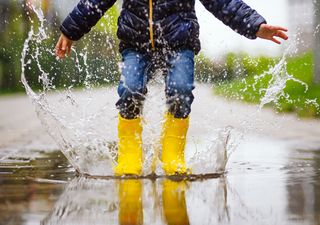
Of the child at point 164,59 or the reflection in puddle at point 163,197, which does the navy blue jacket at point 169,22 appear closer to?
the child at point 164,59

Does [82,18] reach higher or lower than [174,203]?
higher

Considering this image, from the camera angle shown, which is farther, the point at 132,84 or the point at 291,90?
the point at 291,90

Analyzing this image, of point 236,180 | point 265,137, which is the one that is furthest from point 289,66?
point 236,180

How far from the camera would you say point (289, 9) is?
12703mm

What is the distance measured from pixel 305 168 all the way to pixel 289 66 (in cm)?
1244

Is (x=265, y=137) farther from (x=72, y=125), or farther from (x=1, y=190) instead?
(x=1, y=190)

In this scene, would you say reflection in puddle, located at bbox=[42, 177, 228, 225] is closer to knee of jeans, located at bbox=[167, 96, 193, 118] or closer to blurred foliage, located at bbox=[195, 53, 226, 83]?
knee of jeans, located at bbox=[167, 96, 193, 118]

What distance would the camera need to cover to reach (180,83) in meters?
4.82

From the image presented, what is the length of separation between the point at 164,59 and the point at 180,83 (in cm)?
21

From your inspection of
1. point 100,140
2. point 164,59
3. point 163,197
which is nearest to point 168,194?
point 163,197

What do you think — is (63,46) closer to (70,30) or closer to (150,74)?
(70,30)

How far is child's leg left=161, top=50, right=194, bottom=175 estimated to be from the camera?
15.9ft

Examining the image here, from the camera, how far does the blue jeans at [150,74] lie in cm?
483

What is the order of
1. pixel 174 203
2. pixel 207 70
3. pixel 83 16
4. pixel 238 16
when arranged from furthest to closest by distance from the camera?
pixel 207 70 < pixel 83 16 < pixel 238 16 < pixel 174 203
